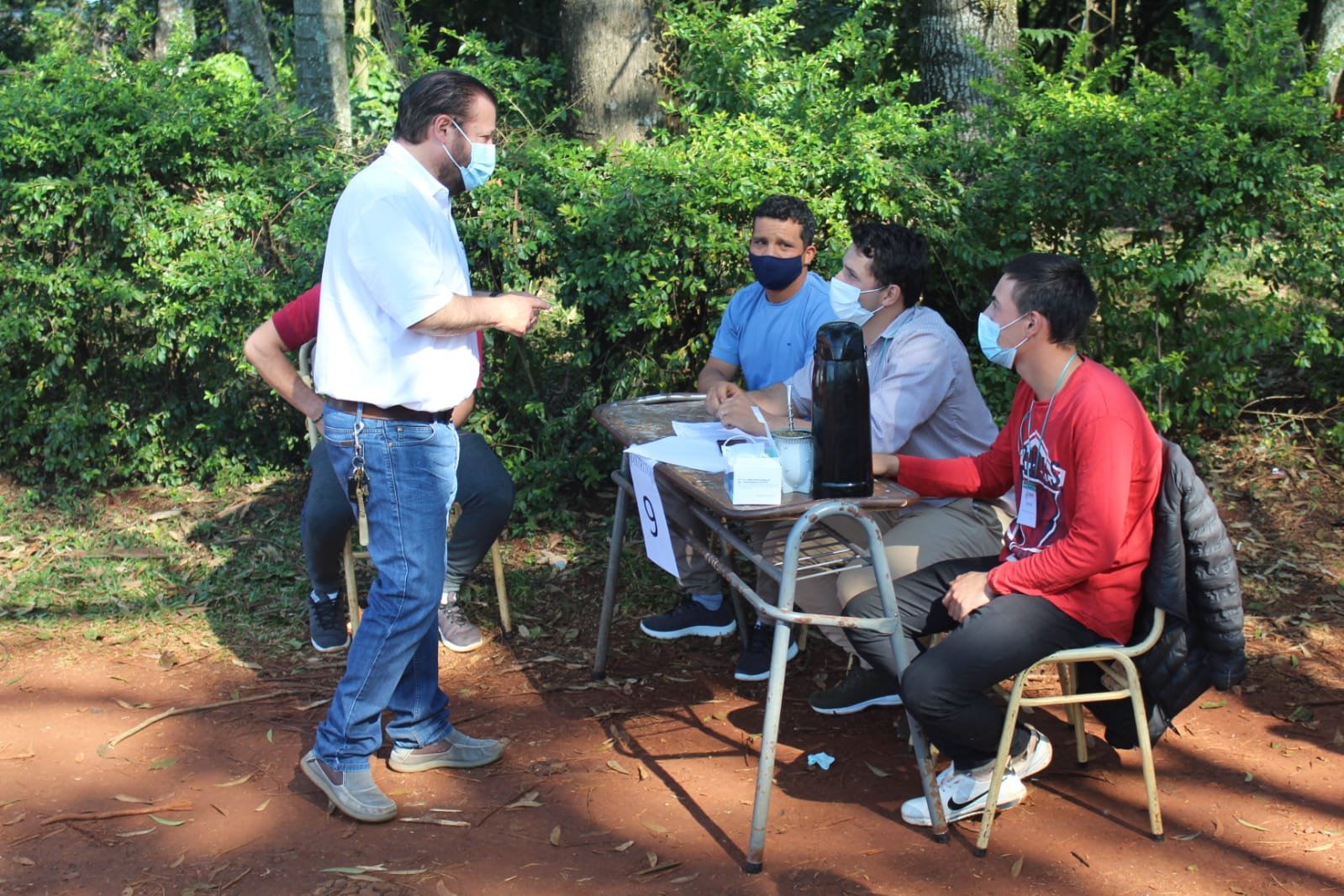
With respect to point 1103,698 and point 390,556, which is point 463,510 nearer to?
point 390,556

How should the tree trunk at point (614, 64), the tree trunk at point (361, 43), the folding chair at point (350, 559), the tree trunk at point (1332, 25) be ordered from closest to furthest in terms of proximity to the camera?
the folding chair at point (350, 559) < the tree trunk at point (614, 64) < the tree trunk at point (1332, 25) < the tree trunk at point (361, 43)

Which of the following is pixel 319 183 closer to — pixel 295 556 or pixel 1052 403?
pixel 295 556

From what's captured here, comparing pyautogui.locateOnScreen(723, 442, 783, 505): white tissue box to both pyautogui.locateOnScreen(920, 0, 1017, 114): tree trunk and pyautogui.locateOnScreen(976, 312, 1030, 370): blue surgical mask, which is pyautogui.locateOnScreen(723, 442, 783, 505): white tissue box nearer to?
pyautogui.locateOnScreen(976, 312, 1030, 370): blue surgical mask

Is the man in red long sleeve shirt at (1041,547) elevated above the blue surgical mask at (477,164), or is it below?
below

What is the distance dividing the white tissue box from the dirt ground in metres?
0.99

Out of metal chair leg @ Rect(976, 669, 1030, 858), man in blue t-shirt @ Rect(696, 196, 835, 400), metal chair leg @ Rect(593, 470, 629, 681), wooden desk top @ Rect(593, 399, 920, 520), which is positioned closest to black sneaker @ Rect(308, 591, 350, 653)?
metal chair leg @ Rect(593, 470, 629, 681)

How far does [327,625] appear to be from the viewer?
4.95m

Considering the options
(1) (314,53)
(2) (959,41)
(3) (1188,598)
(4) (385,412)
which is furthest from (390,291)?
(1) (314,53)

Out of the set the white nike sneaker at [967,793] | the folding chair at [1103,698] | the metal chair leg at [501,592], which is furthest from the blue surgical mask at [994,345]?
the metal chair leg at [501,592]

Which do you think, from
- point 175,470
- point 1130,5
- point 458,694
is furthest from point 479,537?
point 1130,5

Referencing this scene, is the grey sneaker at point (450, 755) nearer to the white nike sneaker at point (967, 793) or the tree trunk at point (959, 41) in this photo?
the white nike sneaker at point (967, 793)

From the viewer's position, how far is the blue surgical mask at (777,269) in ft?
15.0

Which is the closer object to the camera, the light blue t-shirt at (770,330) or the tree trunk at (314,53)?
the light blue t-shirt at (770,330)

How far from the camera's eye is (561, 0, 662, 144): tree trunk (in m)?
6.97
